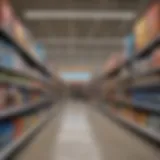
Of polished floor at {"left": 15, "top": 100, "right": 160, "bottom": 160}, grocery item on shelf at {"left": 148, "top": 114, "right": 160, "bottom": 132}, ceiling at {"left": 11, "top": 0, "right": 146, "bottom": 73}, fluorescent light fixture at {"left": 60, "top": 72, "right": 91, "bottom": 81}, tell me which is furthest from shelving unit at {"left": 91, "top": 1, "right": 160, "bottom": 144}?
fluorescent light fixture at {"left": 60, "top": 72, "right": 91, "bottom": 81}

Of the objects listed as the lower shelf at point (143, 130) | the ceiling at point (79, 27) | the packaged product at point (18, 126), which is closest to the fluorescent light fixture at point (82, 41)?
the ceiling at point (79, 27)

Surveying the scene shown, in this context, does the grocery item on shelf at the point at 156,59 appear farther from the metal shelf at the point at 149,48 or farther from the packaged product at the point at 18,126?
the packaged product at the point at 18,126

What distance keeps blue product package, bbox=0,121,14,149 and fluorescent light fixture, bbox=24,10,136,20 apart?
21.8ft

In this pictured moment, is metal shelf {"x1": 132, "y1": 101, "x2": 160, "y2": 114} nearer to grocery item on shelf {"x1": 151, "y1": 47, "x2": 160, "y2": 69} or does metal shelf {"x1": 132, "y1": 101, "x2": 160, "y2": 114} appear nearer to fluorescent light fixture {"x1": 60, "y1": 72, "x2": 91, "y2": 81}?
grocery item on shelf {"x1": 151, "y1": 47, "x2": 160, "y2": 69}

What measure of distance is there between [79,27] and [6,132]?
8884 millimetres

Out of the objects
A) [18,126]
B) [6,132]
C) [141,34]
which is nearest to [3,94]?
[6,132]

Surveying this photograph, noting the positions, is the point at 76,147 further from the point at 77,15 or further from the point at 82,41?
the point at 82,41

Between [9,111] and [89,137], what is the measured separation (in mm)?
1794

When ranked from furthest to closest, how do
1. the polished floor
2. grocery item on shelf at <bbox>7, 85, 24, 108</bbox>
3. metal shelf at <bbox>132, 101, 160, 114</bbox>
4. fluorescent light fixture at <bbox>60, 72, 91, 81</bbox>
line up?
1. fluorescent light fixture at <bbox>60, 72, 91, 81</bbox>
2. metal shelf at <bbox>132, 101, 160, 114</bbox>
3. grocery item on shelf at <bbox>7, 85, 24, 108</bbox>
4. the polished floor

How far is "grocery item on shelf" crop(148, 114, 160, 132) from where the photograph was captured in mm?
3745

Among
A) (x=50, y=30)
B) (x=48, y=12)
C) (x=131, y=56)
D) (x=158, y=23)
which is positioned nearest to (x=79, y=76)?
(x=50, y=30)

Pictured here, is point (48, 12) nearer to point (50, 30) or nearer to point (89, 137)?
point (50, 30)

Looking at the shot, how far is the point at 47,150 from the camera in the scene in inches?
136

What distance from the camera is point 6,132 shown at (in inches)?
121
